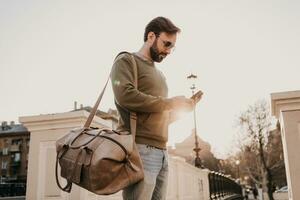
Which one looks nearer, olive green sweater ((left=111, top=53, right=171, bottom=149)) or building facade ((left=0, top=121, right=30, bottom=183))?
olive green sweater ((left=111, top=53, right=171, bottom=149))

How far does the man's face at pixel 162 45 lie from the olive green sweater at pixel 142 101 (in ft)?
0.33

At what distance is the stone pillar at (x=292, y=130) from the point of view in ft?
18.0

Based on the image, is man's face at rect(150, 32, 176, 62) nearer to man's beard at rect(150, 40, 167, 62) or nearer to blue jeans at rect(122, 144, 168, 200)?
man's beard at rect(150, 40, 167, 62)

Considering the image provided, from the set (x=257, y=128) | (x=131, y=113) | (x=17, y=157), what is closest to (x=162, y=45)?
(x=131, y=113)

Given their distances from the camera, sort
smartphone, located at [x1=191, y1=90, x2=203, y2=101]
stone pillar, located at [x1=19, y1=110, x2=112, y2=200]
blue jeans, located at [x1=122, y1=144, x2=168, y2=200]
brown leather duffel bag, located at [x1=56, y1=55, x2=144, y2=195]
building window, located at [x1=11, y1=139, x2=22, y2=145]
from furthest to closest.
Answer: building window, located at [x1=11, y1=139, x2=22, y2=145] < stone pillar, located at [x1=19, y1=110, x2=112, y2=200] < smartphone, located at [x1=191, y1=90, x2=203, y2=101] < blue jeans, located at [x1=122, y1=144, x2=168, y2=200] < brown leather duffel bag, located at [x1=56, y1=55, x2=144, y2=195]

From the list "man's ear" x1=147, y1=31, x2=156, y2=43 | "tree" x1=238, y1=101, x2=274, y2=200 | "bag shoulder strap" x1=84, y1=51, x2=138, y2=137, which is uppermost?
"tree" x1=238, y1=101, x2=274, y2=200

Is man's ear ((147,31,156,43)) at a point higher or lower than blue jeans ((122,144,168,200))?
higher

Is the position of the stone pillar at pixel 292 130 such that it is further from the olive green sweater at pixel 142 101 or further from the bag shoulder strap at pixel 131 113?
the bag shoulder strap at pixel 131 113

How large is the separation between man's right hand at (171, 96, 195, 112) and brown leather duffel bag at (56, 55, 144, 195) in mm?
342

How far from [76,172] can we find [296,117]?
4698 mm

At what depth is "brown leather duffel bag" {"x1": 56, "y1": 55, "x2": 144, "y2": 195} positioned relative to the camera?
1681mm

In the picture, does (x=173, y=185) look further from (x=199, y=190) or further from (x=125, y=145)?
(x=125, y=145)

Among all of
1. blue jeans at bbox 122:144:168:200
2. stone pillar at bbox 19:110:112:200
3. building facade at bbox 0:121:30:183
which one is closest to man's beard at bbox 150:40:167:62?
blue jeans at bbox 122:144:168:200

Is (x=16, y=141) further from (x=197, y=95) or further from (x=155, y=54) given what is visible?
(x=197, y=95)
